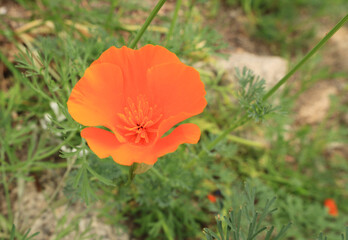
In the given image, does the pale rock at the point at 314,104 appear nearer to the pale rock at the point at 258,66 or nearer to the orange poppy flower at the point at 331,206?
the pale rock at the point at 258,66

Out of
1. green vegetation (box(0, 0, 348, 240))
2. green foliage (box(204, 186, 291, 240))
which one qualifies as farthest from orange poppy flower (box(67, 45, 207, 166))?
green foliage (box(204, 186, 291, 240))

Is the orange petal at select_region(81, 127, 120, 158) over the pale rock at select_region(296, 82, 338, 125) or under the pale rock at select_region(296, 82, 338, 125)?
under

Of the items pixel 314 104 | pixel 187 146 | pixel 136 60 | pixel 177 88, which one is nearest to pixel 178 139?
pixel 177 88

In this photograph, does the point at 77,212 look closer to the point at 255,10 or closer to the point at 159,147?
the point at 159,147

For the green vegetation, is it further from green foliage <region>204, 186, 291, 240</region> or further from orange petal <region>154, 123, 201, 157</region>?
orange petal <region>154, 123, 201, 157</region>

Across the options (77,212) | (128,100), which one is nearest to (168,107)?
(128,100)

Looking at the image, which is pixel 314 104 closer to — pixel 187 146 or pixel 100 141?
pixel 187 146
